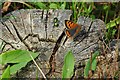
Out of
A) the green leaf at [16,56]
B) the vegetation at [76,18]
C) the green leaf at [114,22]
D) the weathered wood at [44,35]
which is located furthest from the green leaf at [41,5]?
the green leaf at [16,56]

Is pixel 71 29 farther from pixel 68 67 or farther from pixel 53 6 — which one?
pixel 53 6

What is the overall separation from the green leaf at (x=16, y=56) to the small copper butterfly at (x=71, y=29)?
8.6 inches

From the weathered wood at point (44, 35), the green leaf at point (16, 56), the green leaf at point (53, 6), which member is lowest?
the green leaf at point (16, 56)

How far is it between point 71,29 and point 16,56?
32 centimetres

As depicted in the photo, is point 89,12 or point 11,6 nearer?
point 89,12

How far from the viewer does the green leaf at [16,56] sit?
1.80m

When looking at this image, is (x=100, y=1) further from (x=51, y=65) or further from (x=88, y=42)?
(x=51, y=65)

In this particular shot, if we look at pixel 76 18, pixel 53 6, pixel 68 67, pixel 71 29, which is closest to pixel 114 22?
pixel 76 18

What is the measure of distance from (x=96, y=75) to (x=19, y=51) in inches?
15.5

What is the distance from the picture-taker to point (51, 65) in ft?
5.93

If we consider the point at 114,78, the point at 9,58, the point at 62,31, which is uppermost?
the point at 62,31

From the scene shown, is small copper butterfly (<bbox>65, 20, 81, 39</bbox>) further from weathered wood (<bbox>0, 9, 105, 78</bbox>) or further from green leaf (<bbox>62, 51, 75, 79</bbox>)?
green leaf (<bbox>62, 51, 75, 79</bbox>)

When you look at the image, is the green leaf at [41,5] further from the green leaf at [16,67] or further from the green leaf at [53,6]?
the green leaf at [16,67]

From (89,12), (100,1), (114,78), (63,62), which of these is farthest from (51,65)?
(100,1)
